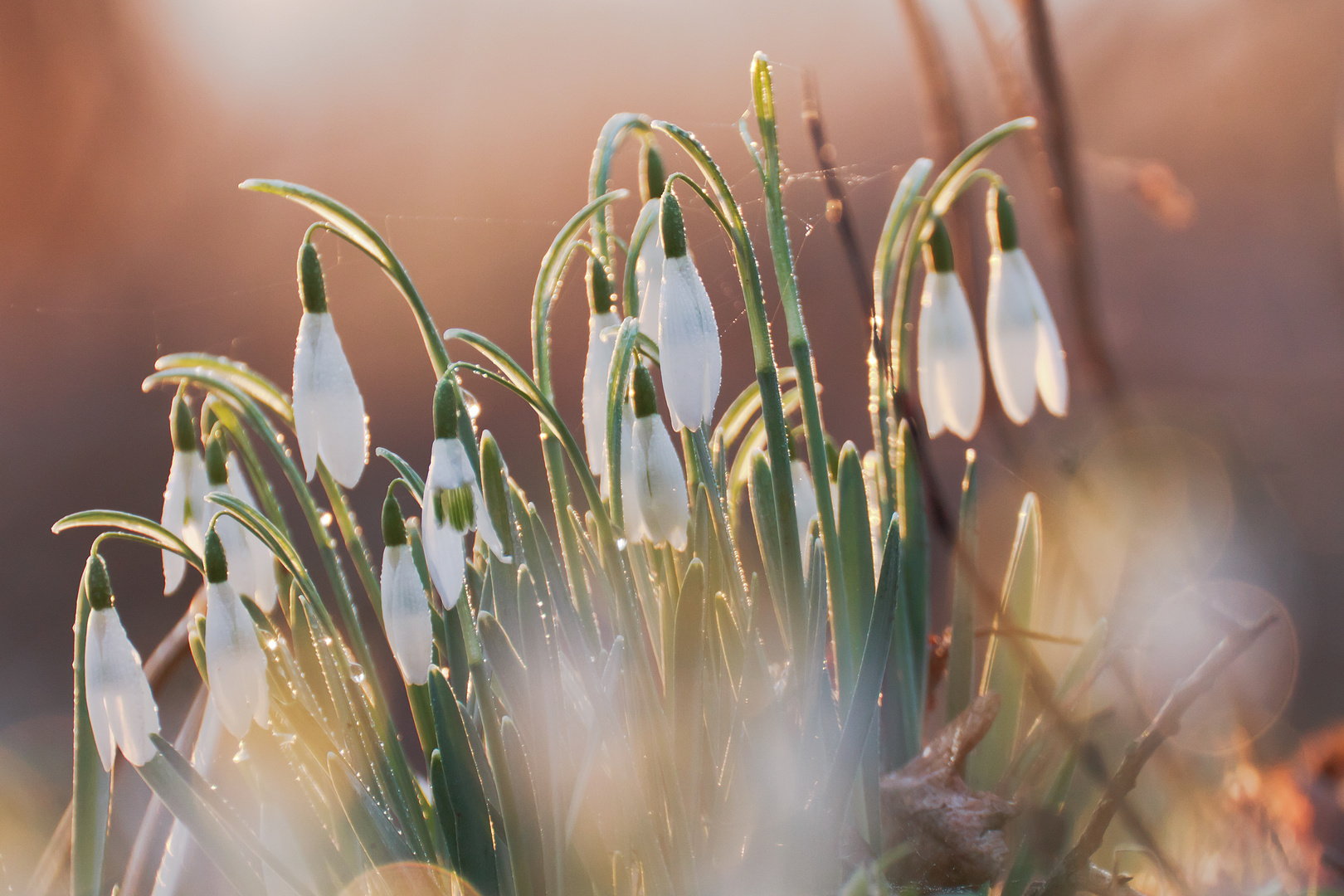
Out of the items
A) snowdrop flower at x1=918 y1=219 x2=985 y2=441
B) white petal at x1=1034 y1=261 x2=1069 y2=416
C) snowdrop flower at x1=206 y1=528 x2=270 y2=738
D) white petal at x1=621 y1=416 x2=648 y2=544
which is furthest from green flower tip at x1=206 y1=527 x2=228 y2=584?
white petal at x1=1034 y1=261 x2=1069 y2=416

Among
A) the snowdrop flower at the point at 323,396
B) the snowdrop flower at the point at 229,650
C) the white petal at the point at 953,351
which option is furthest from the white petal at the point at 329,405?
the white petal at the point at 953,351

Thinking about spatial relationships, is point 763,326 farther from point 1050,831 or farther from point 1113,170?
point 1113,170

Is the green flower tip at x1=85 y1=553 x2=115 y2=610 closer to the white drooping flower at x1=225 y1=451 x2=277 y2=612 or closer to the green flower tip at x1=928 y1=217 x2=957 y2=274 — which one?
the white drooping flower at x1=225 y1=451 x2=277 y2=612

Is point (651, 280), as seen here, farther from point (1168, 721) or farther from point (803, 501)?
point (1168, 721)

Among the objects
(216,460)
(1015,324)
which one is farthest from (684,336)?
(216,460)

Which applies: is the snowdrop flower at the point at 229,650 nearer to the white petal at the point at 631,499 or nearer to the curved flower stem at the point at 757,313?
the white petal at the point at 631,499

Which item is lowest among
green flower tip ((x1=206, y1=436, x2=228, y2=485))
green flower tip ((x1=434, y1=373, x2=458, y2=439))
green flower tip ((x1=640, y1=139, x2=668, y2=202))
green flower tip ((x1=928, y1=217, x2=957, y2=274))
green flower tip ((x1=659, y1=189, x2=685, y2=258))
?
green flower tip ((x1=206, y1=436, x2=228, y2=485))
